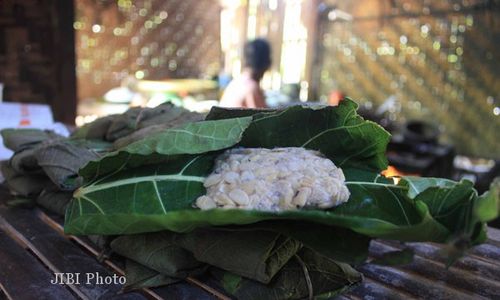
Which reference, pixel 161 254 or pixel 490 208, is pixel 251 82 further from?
pixel 490 208

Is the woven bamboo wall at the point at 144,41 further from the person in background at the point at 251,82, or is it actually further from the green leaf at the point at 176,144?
the green leaf at the point at 176,144

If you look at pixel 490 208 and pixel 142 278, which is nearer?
pixel 490 208

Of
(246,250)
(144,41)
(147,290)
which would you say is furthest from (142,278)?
(144,41)

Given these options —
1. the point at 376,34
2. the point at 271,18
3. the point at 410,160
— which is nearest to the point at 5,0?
the point at 410,160

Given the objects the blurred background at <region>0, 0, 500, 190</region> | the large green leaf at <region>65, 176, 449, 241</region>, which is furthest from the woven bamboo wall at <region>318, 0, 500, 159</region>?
the large green leaf at <region>65, 176, 449, 241</region>

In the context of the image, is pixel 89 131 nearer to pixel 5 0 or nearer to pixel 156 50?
pixel 5 0

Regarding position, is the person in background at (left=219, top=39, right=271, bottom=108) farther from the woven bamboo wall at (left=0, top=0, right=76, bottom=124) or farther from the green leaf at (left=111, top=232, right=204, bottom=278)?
the green leaf at (left=111, top=232, right=204, bottom=278)
